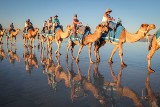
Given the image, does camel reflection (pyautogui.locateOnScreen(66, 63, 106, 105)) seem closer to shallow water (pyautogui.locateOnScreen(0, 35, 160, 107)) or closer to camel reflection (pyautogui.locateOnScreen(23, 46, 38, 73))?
shallow water (pyautogui.locateOnScreen(0, 35, 160, 107))

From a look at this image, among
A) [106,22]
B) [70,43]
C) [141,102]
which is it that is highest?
[106,22]

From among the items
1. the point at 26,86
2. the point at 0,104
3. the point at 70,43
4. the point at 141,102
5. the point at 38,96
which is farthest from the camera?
the point at 70,43

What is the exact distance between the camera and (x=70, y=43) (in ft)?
54.2

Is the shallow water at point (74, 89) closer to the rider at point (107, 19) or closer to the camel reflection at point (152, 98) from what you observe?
the camel reflection at point (152, 98)

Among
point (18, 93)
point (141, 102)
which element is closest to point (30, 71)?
point (18, 93)

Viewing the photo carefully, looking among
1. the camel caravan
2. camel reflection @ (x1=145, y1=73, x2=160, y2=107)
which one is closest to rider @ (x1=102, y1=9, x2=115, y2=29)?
the camel caravan

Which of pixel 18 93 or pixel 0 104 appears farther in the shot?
pixel 18 93

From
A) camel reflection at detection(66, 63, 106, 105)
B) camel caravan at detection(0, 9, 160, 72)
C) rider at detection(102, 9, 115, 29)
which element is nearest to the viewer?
camel reflection at detection(66, 63, 106, 105)

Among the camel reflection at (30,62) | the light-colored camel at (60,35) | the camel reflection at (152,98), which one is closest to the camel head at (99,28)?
the light-colored camel at (60,35)

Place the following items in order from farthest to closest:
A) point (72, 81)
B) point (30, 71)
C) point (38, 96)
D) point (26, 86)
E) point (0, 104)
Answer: point (30, 71) < point (72, 81) < point (26, 86) < point (38, 96) < point (0, 104)

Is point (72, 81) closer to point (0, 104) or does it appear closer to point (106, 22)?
point (0, 104)

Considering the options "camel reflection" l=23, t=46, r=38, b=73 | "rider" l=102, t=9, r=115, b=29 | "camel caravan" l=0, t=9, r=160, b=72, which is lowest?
"camel reflection" l=23, t=46, r=38, b=73

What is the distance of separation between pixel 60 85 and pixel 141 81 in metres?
3.19

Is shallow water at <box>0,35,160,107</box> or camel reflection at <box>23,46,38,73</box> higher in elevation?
camel reflection at <box>23,46,38,73</box>
